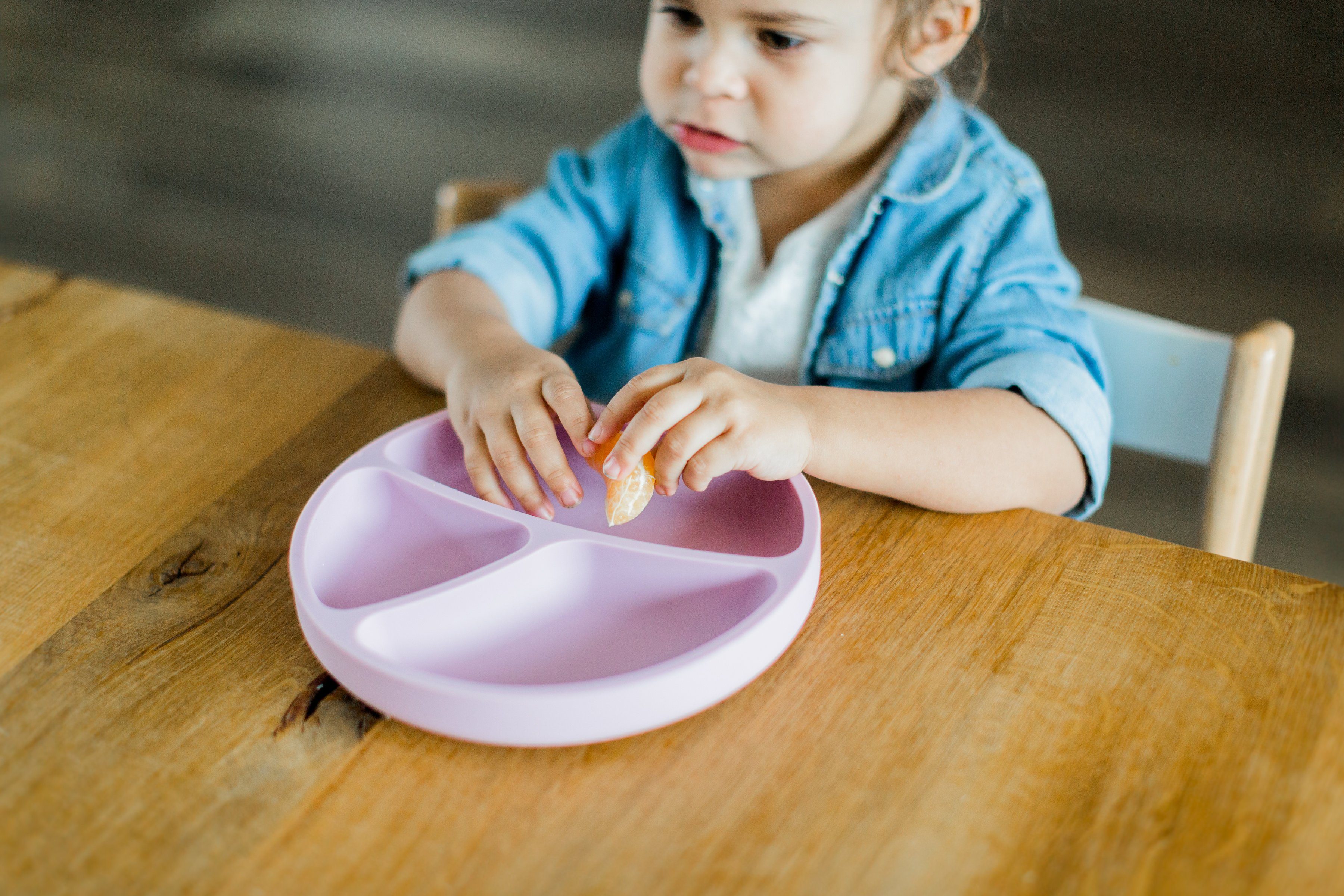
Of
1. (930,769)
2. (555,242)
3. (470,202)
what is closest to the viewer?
(930,769)

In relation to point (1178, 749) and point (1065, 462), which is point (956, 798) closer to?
point (1178, 749)

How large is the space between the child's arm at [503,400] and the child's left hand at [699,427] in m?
0.03

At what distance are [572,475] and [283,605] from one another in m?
0.18

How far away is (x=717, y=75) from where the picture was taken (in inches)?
32.2

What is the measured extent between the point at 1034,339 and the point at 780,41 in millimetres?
299

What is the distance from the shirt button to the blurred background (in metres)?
1.03

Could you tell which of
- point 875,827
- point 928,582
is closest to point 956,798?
point 875,827

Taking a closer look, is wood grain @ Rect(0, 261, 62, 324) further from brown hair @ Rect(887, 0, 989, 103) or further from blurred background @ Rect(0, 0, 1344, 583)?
blurred background @ Rect(0, 0, 1344, 583)

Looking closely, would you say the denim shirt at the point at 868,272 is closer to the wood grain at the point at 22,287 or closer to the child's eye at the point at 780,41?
the child's eye at the point at 780,41

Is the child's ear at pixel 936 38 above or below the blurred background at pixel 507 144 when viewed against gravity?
above

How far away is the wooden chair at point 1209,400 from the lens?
30.9 inches

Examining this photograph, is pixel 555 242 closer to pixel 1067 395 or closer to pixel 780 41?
pixel 780 41

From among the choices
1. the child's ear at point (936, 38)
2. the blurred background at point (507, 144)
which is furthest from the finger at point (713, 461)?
the blurred background at point (507, 144)

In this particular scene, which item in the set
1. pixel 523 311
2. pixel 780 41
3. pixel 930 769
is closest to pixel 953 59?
pixel 780 41
